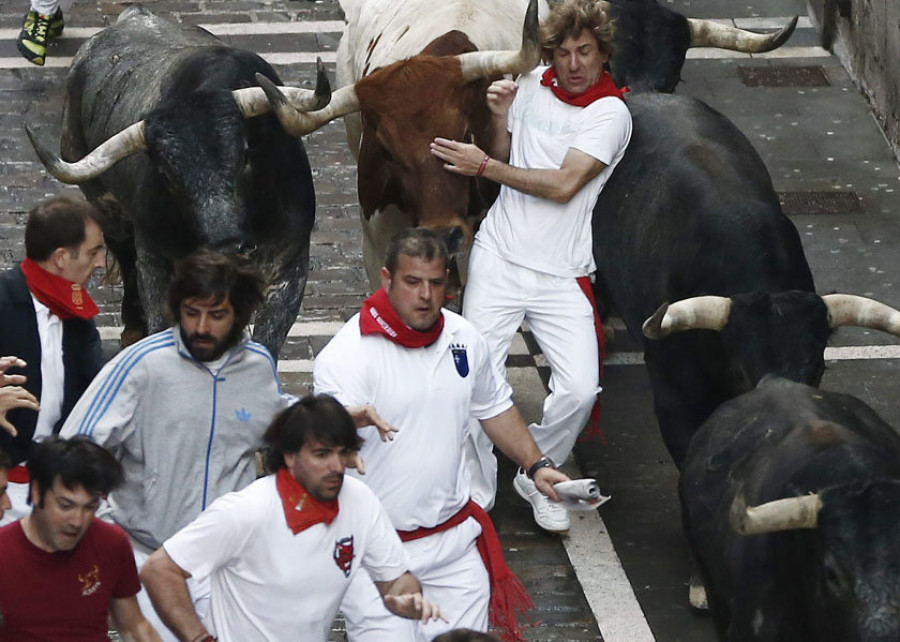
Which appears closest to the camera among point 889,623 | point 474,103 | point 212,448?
point 889,623

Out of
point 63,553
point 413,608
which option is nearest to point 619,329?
point 413,608

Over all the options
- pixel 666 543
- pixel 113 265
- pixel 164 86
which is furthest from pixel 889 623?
pixel 113 265

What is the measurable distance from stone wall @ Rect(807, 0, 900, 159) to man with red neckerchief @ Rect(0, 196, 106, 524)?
939cm

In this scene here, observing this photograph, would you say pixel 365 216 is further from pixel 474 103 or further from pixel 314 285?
pixel 314 285

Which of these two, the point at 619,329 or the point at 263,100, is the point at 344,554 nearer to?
the point at 263,100

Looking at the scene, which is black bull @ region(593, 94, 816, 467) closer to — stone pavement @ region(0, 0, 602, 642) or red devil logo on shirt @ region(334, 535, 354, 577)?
stone pavement @ region(0, 0, 602, 642)

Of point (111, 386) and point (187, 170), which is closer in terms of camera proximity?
point (111, 386)

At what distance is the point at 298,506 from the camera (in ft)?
21.1

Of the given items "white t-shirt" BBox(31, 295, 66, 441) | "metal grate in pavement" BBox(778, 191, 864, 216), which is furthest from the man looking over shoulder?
"metal grate in pavement" BBox(778, 191, 864, 216)

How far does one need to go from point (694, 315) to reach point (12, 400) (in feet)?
10.9

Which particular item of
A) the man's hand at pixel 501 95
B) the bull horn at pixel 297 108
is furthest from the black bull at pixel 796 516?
the bull horn at pixel 297 108

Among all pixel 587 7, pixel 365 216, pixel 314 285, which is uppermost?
pixel 587 7

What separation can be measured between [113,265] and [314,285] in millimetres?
1421

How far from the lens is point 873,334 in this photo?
12445 mm
